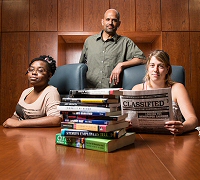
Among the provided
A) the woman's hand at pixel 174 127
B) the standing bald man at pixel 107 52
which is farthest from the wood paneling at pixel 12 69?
the woman's hand at pixel 174 127

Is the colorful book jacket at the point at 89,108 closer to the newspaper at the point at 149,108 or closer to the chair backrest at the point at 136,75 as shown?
the newspaper at the point at 149,108

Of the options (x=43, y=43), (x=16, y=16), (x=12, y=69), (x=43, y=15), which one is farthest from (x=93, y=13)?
(x=12, y=69)

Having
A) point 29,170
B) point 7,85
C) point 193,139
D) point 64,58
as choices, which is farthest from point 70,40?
point 29,170

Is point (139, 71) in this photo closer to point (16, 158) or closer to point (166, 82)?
point (166, 82)

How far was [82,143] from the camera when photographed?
84 centimetres

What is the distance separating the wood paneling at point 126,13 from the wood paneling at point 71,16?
0.55 metres

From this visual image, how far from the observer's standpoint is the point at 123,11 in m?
3.74

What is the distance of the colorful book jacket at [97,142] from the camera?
2.57 feet

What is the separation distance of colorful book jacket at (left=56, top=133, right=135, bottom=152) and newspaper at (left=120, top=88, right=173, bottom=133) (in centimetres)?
23

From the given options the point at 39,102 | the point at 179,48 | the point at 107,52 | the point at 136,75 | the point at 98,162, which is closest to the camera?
the point at 98,162

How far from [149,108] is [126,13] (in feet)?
9.60

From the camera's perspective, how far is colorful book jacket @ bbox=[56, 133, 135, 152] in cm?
78

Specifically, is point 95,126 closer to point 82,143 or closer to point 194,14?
point 82,143

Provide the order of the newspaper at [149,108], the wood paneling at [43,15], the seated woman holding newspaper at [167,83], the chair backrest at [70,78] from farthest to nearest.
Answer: the wood paneling at [43,15] → the chair backrest at [70,78] → the seated woman holding newspaper at [167,83] → the newspaper at [149,108]
